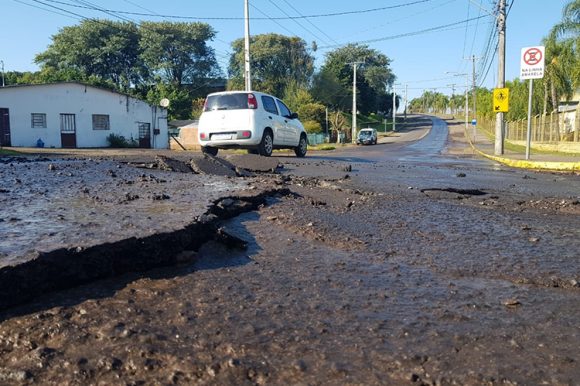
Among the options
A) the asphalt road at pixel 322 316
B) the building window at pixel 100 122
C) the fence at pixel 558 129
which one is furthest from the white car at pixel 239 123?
the building window at pixel 100 122

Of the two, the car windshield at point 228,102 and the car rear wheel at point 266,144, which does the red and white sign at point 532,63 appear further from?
the car windshield at point 228,102

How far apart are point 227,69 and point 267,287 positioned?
76.5 meters

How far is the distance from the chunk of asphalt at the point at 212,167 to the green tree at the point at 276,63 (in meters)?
63.1

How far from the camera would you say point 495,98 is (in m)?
20.2

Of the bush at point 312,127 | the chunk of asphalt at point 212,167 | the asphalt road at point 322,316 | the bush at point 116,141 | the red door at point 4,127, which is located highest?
the bush at point 312,127

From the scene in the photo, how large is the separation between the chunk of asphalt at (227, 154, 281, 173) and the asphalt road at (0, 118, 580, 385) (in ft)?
13.2

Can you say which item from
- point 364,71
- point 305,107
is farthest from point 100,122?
point 364,71

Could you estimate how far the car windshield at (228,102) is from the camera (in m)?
11.4

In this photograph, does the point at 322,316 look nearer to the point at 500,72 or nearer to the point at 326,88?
the point at 500,72

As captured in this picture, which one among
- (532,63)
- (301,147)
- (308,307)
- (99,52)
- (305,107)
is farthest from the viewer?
(99,52)

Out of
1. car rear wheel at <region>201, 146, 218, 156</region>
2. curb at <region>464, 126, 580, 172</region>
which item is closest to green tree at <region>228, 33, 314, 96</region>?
curb at <region>464, 126, 580, 172</region>

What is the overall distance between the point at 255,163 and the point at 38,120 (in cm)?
2739

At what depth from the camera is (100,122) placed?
33344 millimetres

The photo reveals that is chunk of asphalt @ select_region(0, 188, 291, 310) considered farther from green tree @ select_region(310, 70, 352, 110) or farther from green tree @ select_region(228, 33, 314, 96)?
green tree @ select_region(310, 70, 352, 110)
